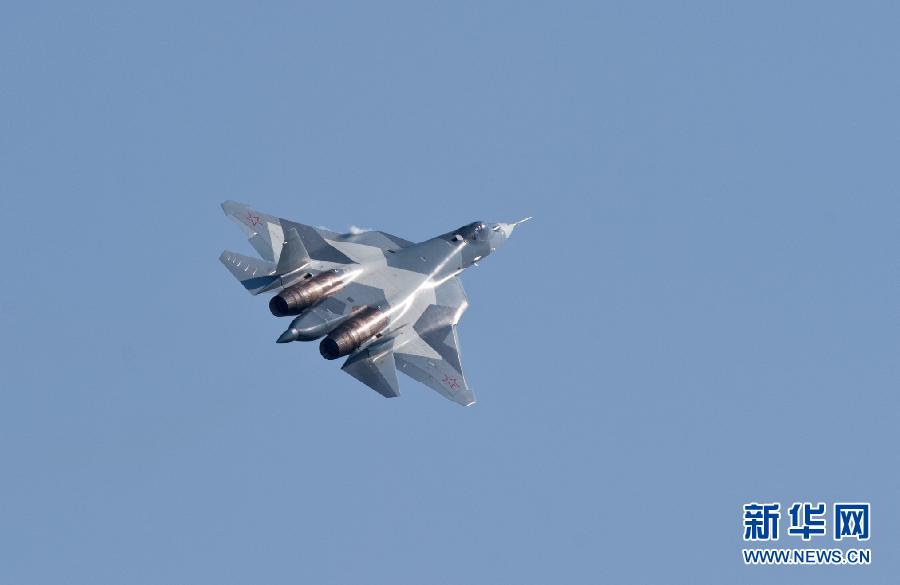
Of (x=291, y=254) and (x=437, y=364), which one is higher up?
(x=291, y=254)

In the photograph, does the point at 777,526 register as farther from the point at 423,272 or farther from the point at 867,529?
the point at 423,272

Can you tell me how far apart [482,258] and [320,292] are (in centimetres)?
1119

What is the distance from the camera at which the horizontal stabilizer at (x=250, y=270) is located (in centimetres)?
6650

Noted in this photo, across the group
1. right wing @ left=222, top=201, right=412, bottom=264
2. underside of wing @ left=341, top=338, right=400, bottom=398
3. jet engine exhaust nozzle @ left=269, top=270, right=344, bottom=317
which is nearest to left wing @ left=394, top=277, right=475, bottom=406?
underside of wing @ left=341, top=338, right=400, bottom=398

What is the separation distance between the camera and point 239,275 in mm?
67188

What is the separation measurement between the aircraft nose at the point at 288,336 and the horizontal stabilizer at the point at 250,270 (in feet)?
15.3

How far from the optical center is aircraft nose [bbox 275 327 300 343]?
62000mm

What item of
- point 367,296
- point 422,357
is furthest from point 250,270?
point 422,357

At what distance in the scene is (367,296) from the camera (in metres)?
65.4

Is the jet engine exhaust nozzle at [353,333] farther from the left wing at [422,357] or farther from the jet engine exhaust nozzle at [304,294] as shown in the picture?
the jet engine exhaust nozzle at [304,294]

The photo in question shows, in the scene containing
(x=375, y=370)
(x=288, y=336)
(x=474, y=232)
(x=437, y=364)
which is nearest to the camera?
(x=288, y=336)

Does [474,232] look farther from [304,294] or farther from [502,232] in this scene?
[304,294]

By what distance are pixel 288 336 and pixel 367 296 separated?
16.0ft

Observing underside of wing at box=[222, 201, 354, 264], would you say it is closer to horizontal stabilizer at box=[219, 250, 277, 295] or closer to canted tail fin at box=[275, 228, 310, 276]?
canted tail fin at box=[275, 228, 310, 276]
